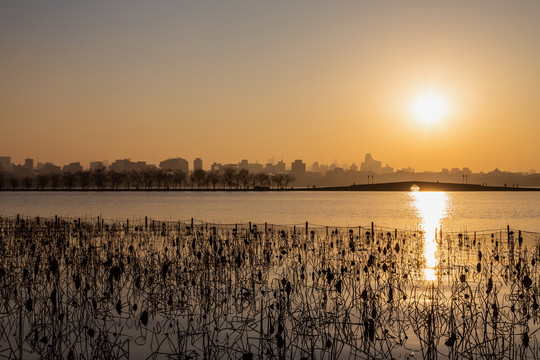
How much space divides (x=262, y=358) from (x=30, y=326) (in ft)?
20.7

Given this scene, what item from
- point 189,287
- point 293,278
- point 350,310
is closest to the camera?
point 350,310

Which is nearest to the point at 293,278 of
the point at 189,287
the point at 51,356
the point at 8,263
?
the point at 189,287

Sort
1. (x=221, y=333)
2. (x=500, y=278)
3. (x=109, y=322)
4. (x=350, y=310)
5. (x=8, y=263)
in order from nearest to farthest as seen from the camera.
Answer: (x=221, y=333) < (x=109, y=322) < (x=350, y=310) < (x=500, y=278) < (x=8, y=263)

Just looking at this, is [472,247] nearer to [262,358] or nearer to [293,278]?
[293,278]

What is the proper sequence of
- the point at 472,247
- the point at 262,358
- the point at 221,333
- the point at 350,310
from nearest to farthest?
the point at 262,358 < the point at 221,333 < the point at 350,310 < the point at 472,247

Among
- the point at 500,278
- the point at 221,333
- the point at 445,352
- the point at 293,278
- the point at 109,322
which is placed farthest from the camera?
the point at 500,278

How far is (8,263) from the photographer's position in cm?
2211

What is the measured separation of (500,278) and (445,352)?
33.4ft

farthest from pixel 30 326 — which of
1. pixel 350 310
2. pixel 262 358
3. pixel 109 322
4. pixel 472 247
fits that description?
pixel 472 247

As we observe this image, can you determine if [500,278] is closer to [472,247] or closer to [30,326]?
A: [472,247]

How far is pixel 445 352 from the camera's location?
38.3 ft

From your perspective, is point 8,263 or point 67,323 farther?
point 8,263

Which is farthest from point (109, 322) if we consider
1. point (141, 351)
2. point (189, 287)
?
point (189, 287)

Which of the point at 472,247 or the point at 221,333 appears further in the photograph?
the point at 472,247
